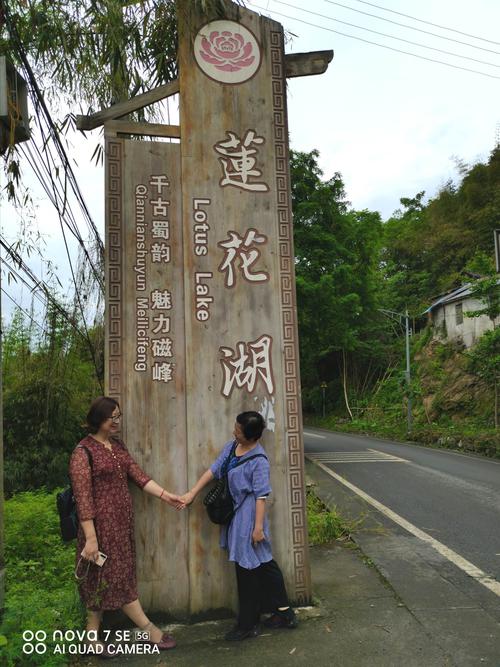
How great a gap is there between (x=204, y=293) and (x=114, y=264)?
696 millimetres

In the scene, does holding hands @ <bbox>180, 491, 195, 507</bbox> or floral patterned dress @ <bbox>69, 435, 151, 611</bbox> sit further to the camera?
holding hands @ <bbox>180, 491, 195, 507</bbox>

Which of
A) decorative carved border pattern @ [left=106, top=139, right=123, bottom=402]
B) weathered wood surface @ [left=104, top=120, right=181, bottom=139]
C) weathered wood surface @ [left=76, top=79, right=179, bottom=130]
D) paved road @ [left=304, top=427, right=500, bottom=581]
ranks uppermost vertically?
weathered wood surface @ [left=76, top=79, right=179, bottom=130]

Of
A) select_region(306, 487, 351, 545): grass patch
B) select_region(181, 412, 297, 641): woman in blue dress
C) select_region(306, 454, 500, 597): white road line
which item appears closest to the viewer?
select_region(181, 412, 297, 641): woman in blue dress

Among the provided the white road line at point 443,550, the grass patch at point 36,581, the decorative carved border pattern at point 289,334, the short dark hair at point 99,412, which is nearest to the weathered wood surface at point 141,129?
the decorative carved border pattern at point 289,334

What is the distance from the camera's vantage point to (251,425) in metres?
3.85

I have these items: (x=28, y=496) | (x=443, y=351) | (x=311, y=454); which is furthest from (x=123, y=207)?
(x=443, y=351)

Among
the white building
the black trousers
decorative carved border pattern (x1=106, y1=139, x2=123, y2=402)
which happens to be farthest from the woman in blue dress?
the white building

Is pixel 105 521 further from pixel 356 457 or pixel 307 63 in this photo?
pixel 356 457

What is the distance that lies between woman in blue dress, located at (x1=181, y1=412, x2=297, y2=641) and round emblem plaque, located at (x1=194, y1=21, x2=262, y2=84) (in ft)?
8.94

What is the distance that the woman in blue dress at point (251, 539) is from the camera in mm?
3812

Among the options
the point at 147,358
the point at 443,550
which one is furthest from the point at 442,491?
the point at 147,358

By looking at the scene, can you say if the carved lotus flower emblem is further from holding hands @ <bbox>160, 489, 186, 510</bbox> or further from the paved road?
the paved road

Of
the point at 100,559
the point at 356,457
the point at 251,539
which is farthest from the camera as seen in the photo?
the point at 356,457

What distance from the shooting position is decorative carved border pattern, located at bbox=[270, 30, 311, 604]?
4.23m
